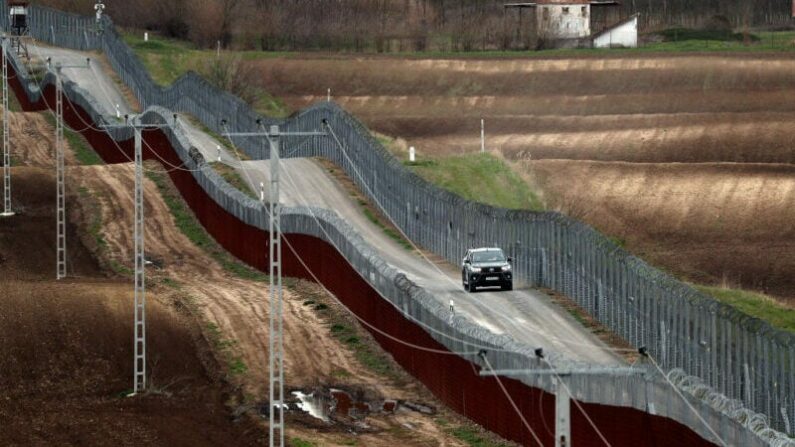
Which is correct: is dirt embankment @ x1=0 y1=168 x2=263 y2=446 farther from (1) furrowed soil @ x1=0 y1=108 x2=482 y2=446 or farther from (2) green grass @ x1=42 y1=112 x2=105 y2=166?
(2) green grass @ x1=42 y1=112 x2=105 y2=166

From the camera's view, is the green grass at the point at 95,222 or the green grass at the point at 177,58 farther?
the green grass at the point at 177,58

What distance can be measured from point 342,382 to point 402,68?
89937 millimetres

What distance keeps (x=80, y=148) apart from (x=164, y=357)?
164ft

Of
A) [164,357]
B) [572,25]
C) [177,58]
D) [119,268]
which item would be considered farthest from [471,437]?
[572,25]

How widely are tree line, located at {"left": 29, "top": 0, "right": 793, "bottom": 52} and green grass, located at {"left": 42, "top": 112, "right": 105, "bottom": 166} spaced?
1796 inches

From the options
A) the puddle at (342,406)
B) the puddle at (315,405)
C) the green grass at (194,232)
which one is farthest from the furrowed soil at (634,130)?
the puddle at (315,405)

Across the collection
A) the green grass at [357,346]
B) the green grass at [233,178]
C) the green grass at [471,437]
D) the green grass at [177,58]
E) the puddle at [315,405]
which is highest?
the green grass at [177,58]

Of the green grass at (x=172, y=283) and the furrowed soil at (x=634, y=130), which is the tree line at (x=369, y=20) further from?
the green grass at (x=172, y=283)

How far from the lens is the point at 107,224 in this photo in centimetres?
8638

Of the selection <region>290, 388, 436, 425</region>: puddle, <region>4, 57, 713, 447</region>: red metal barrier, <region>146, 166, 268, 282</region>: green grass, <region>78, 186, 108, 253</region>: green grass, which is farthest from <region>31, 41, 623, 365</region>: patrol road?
<region>78, 186, 108, 253</region>: green grass

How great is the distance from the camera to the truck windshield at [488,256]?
62250mm

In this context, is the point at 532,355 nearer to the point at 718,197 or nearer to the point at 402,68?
the point at 718,197

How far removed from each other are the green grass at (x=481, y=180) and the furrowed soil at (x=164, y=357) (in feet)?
49.2

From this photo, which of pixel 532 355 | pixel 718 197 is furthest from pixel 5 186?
pixel 532 355
